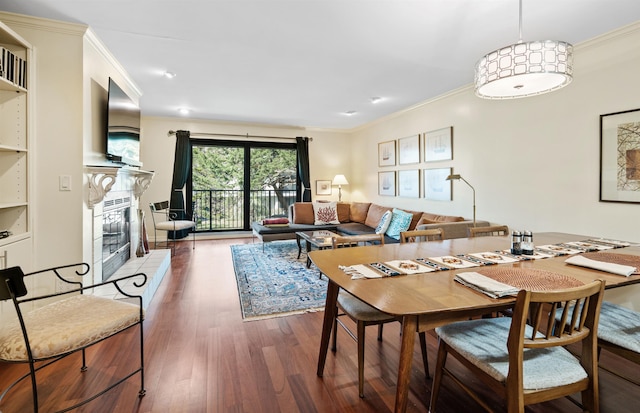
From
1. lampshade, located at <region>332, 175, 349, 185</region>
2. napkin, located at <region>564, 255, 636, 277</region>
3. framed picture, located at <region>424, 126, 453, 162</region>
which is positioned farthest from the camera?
lampshade, located at <region>332, 175, 349, 185</region>

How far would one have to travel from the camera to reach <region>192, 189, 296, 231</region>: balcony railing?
6.58 m

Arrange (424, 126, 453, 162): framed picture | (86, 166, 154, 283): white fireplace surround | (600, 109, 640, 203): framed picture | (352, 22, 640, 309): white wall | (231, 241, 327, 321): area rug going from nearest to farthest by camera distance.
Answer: (600, 109, 640, 203): framed picture < (352, 22, 640, 309): white wall < (86, 166, 154, 283): white fireplace surround < (231, 241, 327, 321): area rug < (424, 126, 453, 162): framed picture

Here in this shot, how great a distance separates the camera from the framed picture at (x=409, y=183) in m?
5.19

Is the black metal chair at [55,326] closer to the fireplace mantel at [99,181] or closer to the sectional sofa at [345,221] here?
the fireplace mantel at [99,181]

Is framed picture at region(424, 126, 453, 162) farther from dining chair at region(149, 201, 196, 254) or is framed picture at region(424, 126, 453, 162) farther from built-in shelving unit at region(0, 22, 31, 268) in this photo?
built-in shelving unit at region(0, 22, 31, 268)

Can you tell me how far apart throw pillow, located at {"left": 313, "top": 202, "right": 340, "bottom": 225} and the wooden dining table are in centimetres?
388

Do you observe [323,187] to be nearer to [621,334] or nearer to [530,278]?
[530,278]

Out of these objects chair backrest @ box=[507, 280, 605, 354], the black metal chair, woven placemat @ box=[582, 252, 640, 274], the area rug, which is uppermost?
woven placemat @ box=[582, 252, 640, 274]

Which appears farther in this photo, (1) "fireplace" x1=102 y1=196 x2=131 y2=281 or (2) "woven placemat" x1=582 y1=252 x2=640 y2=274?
(1) "fireplace" x1=102 y1=196 x2=131 y2=281

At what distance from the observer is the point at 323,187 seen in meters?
7.27

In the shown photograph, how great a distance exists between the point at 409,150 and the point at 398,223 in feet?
4.54

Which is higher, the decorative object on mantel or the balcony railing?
the decorative object on mantel

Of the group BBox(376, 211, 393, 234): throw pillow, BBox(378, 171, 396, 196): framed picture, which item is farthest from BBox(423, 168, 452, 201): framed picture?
BBox(378, 171, 396, 196): framed picture

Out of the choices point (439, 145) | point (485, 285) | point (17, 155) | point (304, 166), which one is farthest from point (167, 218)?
point (485, 285)
